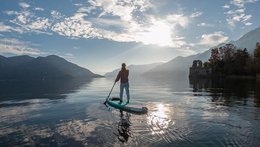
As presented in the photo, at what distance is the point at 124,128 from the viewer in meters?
16.4

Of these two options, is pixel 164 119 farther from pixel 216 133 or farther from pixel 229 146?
pixel 229 146

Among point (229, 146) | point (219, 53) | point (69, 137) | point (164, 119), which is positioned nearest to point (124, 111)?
point (164, 119)

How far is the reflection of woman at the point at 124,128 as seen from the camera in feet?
46.5

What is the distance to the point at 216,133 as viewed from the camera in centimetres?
1479

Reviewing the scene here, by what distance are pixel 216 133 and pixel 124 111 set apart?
10.4 m

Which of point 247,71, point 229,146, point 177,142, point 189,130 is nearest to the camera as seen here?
point 229,146

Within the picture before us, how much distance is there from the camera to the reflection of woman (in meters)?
14.2

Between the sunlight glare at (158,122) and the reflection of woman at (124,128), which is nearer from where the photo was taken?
the reflection of woman at (124,128)

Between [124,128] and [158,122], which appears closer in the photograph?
[124,128]

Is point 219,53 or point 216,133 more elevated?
point 219,53

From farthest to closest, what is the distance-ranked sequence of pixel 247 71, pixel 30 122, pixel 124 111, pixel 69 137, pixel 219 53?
1. pixel 219 53
2. pixel 247 71
3. pixel 124 111
4. pixel 30 122
5. pixel 69 137

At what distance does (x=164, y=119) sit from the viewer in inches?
754

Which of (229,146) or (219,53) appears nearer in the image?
(229,146)

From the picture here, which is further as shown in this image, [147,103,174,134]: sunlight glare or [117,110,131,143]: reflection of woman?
[147,103,174,134]: sunlight glare
